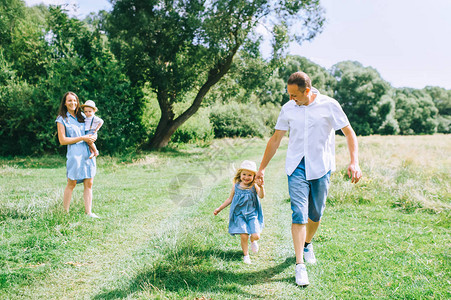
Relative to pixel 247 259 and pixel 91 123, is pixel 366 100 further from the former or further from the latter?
pixel 247 259

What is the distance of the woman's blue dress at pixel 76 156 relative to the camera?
17.6ft

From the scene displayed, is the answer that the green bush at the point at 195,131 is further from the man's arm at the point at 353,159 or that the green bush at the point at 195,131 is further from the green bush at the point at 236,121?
the man's arm at the point at 353,159

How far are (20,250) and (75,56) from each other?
12.8m

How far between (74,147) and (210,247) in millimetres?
3030

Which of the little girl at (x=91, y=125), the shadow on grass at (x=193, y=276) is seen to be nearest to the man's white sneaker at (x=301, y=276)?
the shadow on grass at (x=193, y=276)

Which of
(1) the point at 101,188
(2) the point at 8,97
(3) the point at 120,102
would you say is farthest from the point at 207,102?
(1) the point at 101,188

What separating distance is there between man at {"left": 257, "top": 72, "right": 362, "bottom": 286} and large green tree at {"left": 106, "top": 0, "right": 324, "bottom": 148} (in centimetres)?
1340

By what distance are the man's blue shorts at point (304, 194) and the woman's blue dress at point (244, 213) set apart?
675 mm

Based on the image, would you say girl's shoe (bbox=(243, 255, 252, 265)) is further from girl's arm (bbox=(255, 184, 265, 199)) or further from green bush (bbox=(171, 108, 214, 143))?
green bush (bbox=(171, 108, 214, 143))

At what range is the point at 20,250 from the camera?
405 centimetres

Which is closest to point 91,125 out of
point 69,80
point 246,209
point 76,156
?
point 76,156

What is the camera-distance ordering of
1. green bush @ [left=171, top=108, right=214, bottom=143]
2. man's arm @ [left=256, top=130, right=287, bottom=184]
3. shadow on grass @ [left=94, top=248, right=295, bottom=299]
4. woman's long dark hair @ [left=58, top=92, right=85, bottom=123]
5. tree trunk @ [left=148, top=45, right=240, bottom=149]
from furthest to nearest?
green bush @ [left=171, top=108, right=214, bottom=143]
tree trunk @ [left=148, top=45, right=240, bottom=149]
woman's long dark hair @ [left=58, top=92, right=85, bottom=123]
man's arm @ [left=256, top=130, right=287, bottom=184]
shadow on grass @ [left=94, top=248, right=295, bottom=299]

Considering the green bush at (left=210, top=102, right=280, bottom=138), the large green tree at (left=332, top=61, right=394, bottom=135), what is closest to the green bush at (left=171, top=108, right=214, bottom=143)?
the green bush at (left=210, top=102, right=280, bottom=138)

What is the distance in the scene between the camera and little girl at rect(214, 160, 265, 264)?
4.05m
